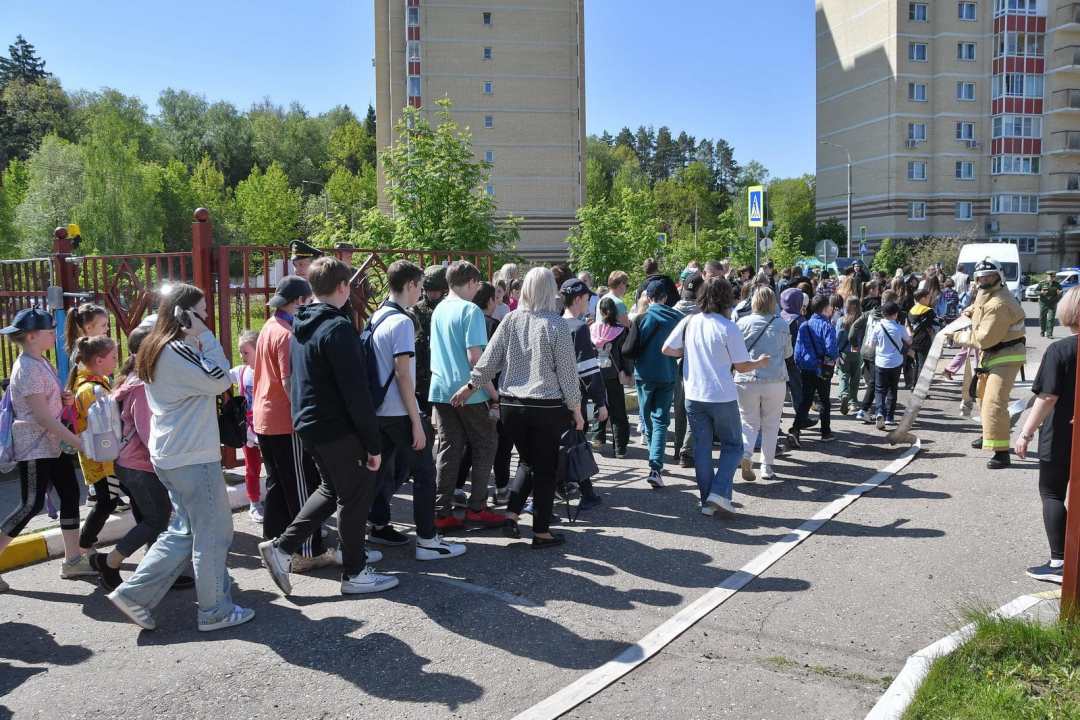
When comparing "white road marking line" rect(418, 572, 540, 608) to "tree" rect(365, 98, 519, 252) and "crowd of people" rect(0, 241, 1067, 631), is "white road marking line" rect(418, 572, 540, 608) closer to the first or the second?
"crowd of people" rect(0, 241, 1067, 631)

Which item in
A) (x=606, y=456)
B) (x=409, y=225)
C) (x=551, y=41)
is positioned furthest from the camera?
(x=551, y=41)

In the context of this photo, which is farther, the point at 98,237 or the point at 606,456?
the point at 98,237

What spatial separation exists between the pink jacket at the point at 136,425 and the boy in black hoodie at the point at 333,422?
0.92m

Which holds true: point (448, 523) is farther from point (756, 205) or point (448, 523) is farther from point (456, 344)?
point (756, 205)

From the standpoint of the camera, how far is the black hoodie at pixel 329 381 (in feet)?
15.9

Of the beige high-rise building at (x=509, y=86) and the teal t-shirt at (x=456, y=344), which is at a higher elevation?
the beige high-rise building at (x=509, y=86)

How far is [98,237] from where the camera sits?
5691cm

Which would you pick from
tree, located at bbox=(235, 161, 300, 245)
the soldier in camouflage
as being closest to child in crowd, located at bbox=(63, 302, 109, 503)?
the soldier in camouflage

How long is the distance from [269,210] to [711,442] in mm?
55886

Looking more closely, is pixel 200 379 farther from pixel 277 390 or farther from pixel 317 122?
pixel 317 122

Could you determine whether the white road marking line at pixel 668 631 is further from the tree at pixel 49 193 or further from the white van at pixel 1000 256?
the tree at pixel 49 193

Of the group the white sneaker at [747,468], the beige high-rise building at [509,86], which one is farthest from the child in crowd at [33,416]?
the beige high-rise building at [509,86]

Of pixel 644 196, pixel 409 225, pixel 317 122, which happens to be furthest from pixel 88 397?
pixel 317 122

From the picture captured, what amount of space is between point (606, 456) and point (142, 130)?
7379cm
